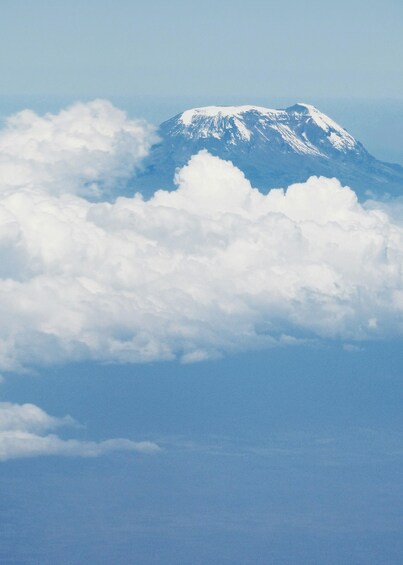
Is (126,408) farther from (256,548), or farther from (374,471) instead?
(256,548)

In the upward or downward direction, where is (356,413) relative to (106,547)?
upward

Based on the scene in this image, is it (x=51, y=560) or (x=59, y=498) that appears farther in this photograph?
(x=59, y=498)

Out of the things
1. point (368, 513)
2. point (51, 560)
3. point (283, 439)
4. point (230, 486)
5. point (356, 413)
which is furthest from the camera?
point (356, 413)

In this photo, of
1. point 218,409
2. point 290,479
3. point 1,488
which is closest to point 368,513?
point 290,479

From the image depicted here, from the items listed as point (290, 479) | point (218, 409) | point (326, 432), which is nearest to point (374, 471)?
point (290, 479)

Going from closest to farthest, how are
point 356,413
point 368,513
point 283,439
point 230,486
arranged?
point 368,513, point 230,486, point 283,439, point 356,413

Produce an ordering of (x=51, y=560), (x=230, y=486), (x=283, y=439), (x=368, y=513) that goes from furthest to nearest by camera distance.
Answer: (x=283, y=439) < (x=230, y=486) < (x=368, y=513) < (x=51, y=560)

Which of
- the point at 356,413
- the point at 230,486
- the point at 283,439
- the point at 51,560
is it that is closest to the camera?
the point at 51,560

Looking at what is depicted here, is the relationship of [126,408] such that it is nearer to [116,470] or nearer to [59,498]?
[116,470]

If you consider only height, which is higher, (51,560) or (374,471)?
(374,471)
